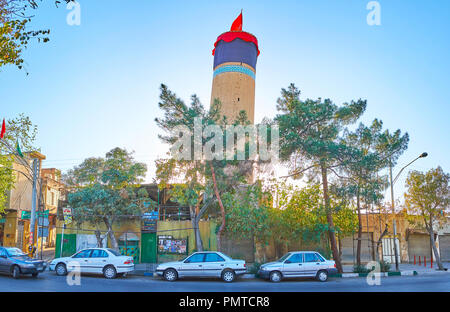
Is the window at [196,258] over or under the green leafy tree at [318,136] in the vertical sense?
under

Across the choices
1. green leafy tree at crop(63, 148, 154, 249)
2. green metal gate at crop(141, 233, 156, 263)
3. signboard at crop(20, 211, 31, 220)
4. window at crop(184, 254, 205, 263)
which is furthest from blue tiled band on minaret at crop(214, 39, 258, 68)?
window at crop(184, 254, 205, 263)

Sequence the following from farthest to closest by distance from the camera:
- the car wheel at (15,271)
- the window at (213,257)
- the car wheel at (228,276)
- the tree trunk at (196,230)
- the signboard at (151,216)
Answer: the signboard at (151,216) < the tree trunk at (196,230) < the window at (213,257) < the car wheel at (228,276) < the car wheel at (15,271)

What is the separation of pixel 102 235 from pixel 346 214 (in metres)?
16.7

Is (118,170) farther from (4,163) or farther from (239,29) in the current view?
Answer: (239,29)

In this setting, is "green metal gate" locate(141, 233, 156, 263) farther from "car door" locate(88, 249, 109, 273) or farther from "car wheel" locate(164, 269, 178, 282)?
"car wheel" locate(164, 269, 178, 282)

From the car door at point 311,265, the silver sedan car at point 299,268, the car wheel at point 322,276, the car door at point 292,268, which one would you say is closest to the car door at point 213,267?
the silver sedan car at point 299,268

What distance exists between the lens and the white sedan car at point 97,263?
17.0 metres

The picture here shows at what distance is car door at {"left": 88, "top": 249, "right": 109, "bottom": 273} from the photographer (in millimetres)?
17062

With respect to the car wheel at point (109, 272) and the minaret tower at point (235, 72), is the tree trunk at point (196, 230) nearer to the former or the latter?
the car wheel at point (109, 272)

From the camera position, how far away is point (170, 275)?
54.3 feet

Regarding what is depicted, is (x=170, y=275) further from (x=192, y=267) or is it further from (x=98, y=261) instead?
(x=98, y=261)

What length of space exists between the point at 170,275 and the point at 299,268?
236 inches

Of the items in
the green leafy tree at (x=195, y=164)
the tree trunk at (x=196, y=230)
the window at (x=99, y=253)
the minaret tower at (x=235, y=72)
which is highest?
the minaret tower at (x=235, y=72)

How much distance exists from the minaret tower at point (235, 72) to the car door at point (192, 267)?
→ 21.9 m
